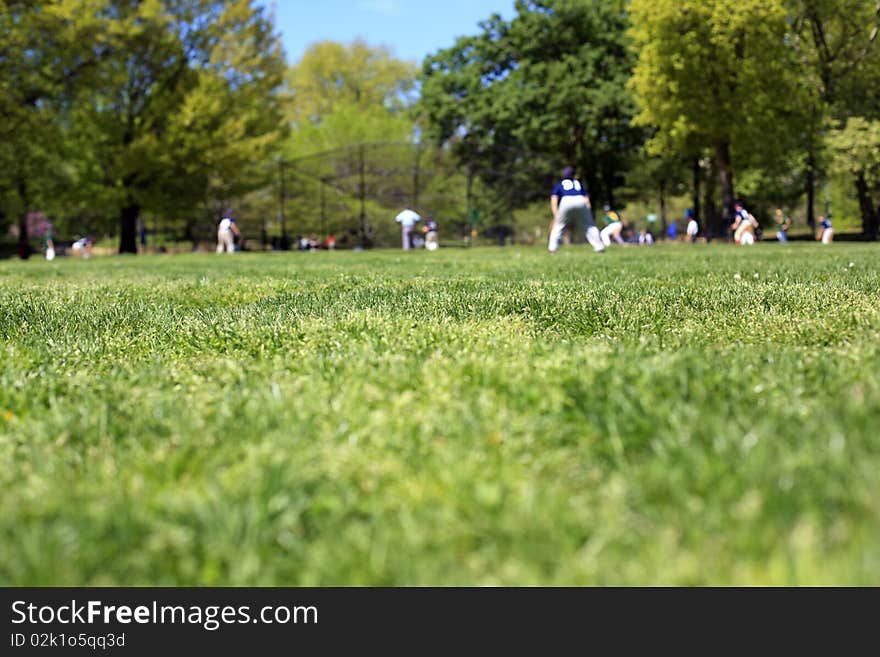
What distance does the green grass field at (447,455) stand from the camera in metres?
1.91

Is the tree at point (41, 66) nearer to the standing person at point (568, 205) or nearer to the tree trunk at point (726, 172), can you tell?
the standing person at point (568, 205)

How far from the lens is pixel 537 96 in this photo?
44438mm

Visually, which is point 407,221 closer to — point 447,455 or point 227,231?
point 227,231

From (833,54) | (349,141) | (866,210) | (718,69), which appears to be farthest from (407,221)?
(866,210)

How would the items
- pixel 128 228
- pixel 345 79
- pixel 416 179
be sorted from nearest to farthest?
pixel 128 228, pixel 416 179, pixel 345 79

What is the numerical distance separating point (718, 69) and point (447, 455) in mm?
36351

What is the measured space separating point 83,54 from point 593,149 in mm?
29342

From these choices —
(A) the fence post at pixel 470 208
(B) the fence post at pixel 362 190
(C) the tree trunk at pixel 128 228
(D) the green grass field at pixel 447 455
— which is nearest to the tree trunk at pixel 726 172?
(A) the fence post at pixel 470 208

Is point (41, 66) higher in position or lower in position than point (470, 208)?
higher

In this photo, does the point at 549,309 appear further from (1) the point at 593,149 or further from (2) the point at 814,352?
(1) the point at 593,149

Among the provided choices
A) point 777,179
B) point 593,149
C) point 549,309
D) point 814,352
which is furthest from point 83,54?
point 777,179

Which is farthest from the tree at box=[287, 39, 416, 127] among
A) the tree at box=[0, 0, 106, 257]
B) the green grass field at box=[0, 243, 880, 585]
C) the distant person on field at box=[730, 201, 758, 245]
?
the green grass field at box=[0, 243, 880, 585]

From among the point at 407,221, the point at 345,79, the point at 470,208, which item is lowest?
the point at 407,221

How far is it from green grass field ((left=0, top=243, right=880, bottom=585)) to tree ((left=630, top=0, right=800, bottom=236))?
107 feet
